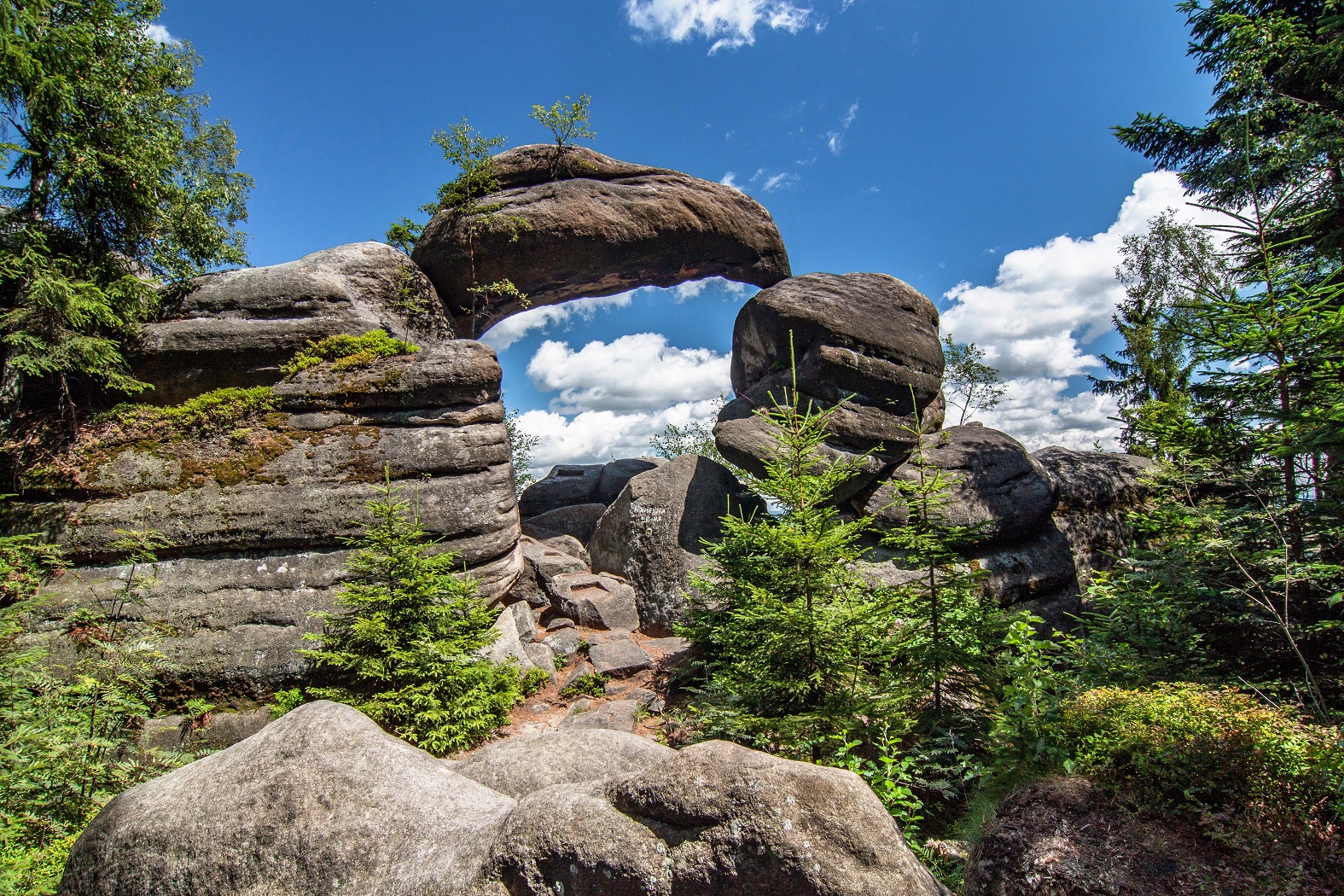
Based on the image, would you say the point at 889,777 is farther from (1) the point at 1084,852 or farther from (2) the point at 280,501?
(2) the point at 280,501

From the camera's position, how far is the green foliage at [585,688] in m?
9.14

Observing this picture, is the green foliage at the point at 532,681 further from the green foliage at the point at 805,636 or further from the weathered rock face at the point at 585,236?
the weathered rock face at the point at 585,236

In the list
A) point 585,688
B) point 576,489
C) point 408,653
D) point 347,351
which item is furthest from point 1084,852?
point 576,489

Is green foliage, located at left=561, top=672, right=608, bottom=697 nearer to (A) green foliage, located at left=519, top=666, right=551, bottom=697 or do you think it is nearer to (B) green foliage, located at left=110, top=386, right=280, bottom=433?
(A) green foliage, located at left=519, top=666, right=551, bottom=697

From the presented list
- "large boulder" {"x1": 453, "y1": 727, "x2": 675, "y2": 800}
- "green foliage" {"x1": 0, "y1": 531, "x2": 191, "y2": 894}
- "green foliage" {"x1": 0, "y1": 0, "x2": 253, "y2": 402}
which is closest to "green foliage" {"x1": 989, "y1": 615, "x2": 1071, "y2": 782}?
"large boulder" {"x1": 453, "y1": 727, "x2": 675, "y2": 800}

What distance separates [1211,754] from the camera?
2961 mm

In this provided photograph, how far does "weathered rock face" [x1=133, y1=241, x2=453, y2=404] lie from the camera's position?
983cm

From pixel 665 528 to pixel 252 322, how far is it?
8.71 meters

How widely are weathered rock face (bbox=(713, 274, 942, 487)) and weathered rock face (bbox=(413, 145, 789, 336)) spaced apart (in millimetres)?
2036

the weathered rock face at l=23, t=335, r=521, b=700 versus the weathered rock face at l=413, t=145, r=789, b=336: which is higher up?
the weathered rock face at l=413, t=145, r=789, b=336

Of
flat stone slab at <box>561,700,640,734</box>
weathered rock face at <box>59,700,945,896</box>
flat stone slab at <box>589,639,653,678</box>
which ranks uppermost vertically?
weathered rock face at <box>59,700,945,896</box>

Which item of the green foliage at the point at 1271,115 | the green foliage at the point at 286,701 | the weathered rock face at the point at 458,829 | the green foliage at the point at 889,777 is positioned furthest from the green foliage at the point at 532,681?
the green foliage at the point at 1271,115

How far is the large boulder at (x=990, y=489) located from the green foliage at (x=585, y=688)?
22.2ft

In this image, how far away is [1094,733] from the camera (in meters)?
3.44
